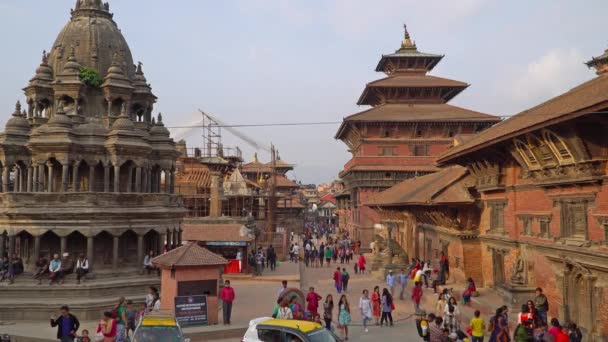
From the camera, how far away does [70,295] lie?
19516 millimetres

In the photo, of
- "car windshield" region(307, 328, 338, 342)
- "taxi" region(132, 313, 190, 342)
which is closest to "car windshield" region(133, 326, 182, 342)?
"taxi" region(132, 313, 190, 342)

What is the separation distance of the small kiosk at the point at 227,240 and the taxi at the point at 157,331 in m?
17.3

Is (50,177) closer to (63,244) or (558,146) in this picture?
(63,244)

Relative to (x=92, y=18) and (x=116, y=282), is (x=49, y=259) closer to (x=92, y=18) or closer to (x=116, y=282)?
(x=116, y=282)

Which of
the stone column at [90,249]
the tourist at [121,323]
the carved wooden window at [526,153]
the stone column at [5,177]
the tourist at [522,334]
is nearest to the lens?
the tourist at [522,334]

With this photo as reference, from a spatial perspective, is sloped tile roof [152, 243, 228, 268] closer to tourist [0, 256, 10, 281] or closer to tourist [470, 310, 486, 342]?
tourist [0, 256, 10, 281]

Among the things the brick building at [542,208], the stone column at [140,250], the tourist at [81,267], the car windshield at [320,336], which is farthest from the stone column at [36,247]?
the brick building at [542,208]

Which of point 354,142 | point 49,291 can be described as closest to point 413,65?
point 354,142

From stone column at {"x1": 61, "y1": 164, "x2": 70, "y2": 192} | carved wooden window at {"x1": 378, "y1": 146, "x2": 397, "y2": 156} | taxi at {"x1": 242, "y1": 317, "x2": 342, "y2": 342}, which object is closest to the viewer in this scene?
taxi at {"x1": 242, "y1": 317, "x2": 342, "y2": 342}

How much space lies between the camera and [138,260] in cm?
2225

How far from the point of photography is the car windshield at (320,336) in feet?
35.3

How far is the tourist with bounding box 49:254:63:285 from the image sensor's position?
19781 millimetres

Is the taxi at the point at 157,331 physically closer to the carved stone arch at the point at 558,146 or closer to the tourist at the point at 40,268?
the carved stone arch at the point at 558,146

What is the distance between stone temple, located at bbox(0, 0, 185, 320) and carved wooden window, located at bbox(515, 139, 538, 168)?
14692 mm
